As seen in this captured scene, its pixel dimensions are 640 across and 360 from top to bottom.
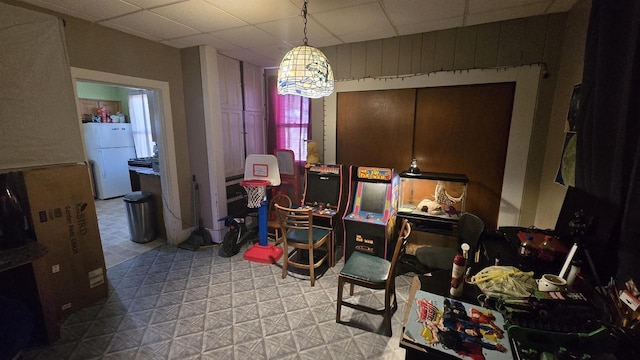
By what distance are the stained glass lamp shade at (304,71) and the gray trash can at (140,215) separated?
2.99m

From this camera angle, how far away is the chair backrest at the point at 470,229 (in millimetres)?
2349

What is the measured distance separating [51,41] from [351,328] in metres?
3.47

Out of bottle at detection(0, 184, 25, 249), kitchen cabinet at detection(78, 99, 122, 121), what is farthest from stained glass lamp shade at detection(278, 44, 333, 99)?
kitchen cabinet at detection(78, 99, 122, 121)

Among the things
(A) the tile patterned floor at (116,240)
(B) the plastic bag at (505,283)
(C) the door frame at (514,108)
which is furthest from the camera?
(A) the tile patterned floor at (116,240)

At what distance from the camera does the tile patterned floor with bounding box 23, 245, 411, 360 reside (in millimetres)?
1962

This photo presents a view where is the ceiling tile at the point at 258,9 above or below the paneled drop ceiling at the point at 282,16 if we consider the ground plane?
below

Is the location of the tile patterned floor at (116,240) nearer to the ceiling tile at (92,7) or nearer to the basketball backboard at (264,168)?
the basketball backboard at (264,168)

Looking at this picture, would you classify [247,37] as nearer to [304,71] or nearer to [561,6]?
[304,71]

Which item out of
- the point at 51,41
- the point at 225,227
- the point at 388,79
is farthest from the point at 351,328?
the point at 51,41

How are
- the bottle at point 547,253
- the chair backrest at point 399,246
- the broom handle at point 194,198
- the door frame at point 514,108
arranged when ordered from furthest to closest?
the broom handle at point 194,198
the door frame at point 514,108
the chair backrest at point 399,246
the bottle at point 547,253

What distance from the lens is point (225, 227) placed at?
12.4 ft

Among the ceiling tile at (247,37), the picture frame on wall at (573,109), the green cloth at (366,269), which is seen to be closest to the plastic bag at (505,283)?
the green cloth at (366,269)

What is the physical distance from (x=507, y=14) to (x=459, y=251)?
225 centimetres

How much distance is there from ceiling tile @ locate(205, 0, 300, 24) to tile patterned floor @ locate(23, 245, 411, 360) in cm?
260
